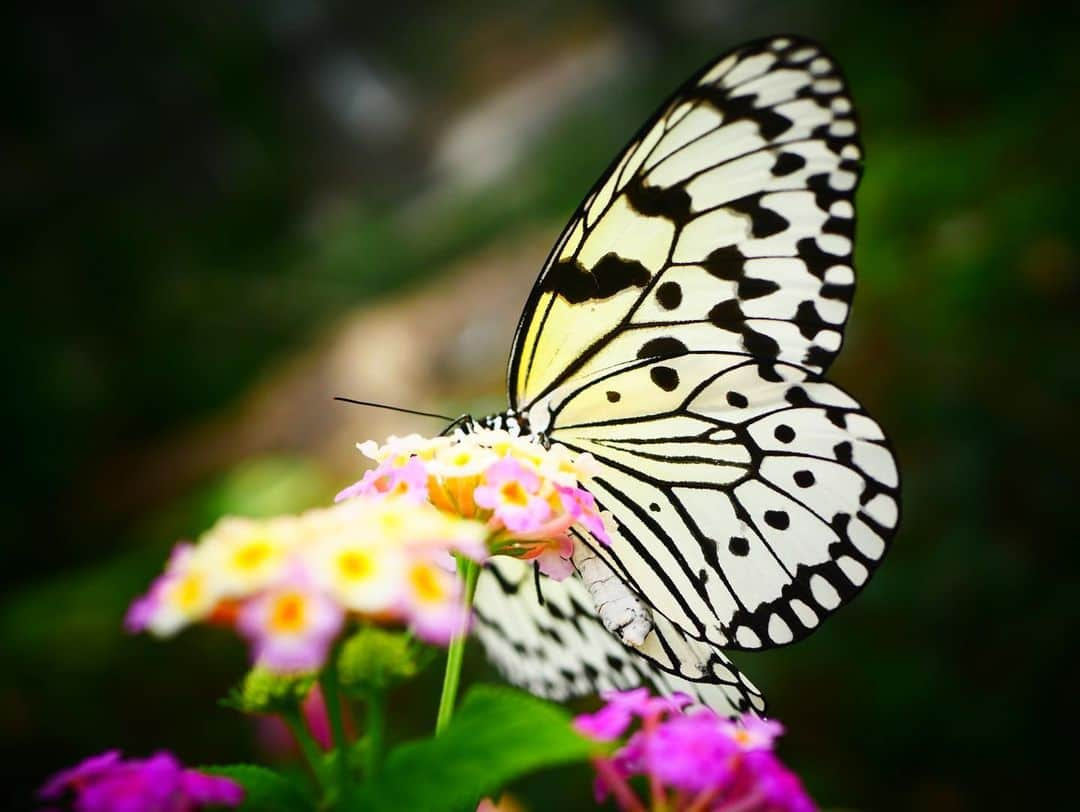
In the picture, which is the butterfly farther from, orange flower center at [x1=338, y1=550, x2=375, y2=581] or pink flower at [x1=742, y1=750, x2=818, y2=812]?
orange flower center at [x1=338, y1=550, x2=375, y2=581]

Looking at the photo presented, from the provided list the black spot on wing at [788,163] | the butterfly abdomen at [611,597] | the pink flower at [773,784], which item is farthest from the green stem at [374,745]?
the black spot on wing at [788,163]

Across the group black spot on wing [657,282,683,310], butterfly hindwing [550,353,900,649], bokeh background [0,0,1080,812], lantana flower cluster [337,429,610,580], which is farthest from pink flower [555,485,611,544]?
bokeh background [0,0,1080,812]

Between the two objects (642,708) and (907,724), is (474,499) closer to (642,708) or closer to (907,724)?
(642,708)

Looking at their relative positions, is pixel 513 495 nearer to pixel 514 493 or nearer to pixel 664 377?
pixel 514 493

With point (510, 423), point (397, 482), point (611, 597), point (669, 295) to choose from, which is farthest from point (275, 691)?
point (669, 295)

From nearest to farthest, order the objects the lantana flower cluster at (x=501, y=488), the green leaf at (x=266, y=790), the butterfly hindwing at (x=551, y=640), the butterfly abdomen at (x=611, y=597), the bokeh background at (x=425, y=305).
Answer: the green leaf at (x=266, y=790), the lantana flower cluster at (x=501, y=488), the butterfly abdomen at (x=611, y=597), the butterfly hindwing at (x=551, y=640), the bokeh background at (x=425, y=305)

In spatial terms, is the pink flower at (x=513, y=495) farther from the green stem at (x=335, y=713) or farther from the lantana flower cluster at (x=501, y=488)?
the green stem at (x=335, y=713)
